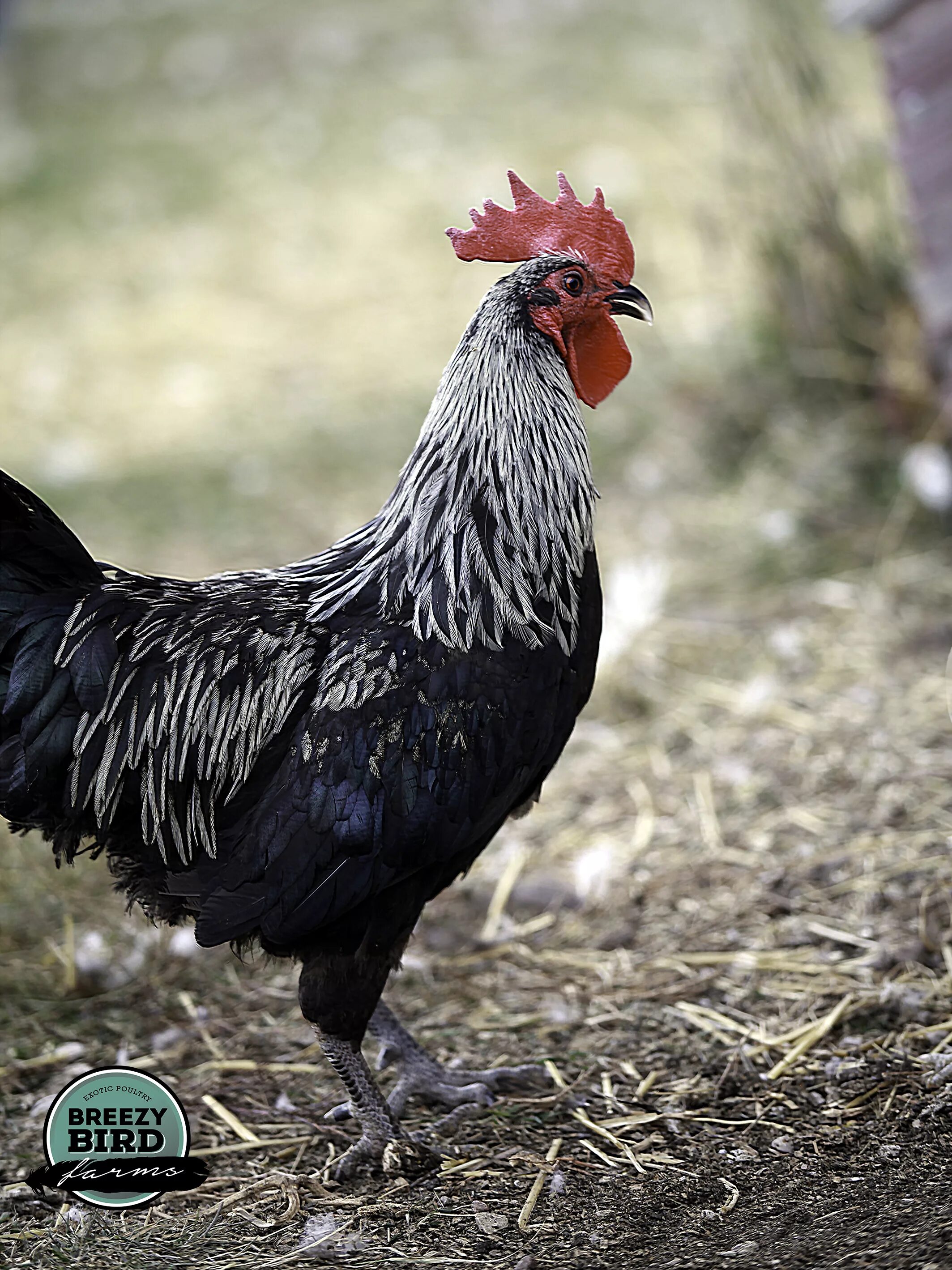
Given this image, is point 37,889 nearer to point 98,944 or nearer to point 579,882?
point 98,944

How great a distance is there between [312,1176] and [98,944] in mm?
1358

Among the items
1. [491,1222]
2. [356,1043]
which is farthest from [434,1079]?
[491,1222]

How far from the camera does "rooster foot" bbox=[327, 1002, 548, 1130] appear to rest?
3.30m

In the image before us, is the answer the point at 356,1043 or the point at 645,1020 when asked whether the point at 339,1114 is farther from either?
the point at 645,1020

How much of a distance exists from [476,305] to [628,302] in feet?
23.7

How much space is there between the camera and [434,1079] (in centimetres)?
335

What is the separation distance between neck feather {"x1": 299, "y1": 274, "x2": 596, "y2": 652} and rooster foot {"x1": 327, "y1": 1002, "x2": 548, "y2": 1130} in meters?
1.25

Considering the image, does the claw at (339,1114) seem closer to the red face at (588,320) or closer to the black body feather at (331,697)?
the black body feather at (331,697)

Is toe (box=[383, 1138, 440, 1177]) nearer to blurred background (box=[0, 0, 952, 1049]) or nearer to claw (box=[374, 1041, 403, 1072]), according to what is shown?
claw (box=[374, 1041, 403, 1072])

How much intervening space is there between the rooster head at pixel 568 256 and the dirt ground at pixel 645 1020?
6.07ft

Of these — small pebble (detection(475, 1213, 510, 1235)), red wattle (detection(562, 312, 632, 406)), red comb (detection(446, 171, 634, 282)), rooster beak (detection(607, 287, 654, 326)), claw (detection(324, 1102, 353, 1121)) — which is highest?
red comb (detection(446, 171, 634, 282))

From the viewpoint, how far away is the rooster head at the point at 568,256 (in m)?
2.99

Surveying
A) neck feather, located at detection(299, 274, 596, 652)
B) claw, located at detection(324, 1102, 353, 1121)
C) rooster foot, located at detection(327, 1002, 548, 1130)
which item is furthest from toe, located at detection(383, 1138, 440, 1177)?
neck feather, located at detection(299, 274, 596, 652)

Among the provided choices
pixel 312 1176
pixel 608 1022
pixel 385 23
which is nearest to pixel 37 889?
pixel 312 1176
